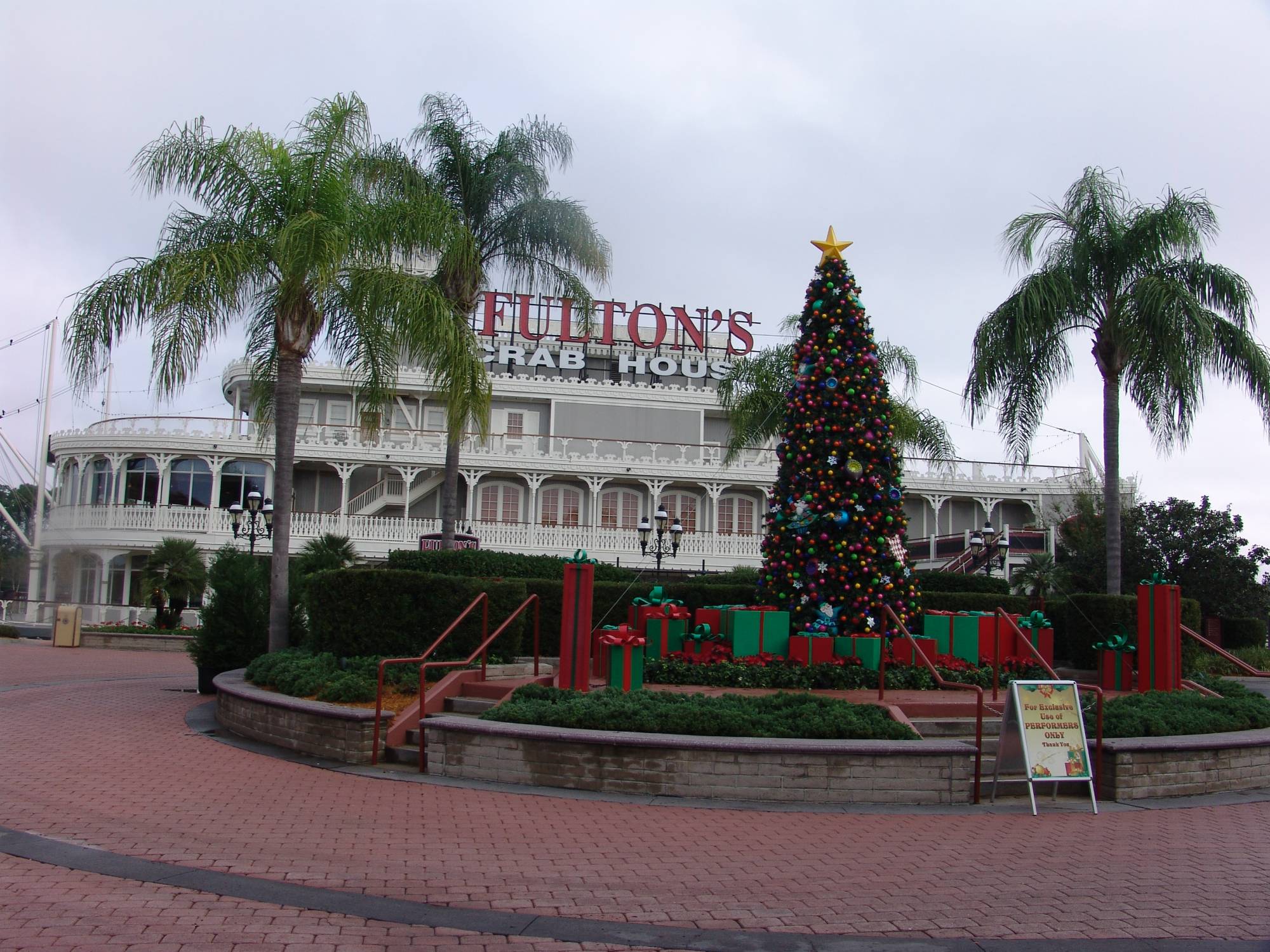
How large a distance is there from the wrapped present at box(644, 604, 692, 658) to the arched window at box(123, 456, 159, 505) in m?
27.7

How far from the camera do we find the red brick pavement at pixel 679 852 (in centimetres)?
542

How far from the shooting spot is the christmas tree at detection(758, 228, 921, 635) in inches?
531

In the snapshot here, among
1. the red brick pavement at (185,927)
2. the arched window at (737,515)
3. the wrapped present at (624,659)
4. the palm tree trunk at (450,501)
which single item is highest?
the arched window at (737,515)

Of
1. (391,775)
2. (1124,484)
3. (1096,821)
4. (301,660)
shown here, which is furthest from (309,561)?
(1124,484)

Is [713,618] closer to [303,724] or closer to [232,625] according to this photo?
[303,724]

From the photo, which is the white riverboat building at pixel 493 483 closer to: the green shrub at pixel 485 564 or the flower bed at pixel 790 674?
the green shrub at pixel 485 564

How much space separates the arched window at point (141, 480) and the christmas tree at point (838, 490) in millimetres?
28358

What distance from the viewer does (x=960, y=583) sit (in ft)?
67.4

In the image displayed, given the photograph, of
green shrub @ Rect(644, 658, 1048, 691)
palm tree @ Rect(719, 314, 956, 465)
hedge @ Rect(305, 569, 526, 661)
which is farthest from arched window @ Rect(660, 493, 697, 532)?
hedge @ Rect(305, 569, 526, 661)

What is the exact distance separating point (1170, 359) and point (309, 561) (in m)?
15.6

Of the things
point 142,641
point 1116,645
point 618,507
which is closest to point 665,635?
point 1116,645

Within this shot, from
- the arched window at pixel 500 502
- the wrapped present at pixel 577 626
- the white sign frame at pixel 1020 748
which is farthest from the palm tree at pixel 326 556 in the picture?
the arched window at pixel 500 502

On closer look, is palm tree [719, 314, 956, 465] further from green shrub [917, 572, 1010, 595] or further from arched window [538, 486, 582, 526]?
arched window [538, 486, 582, 526]

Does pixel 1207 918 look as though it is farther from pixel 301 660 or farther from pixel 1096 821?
pixel 301 660
